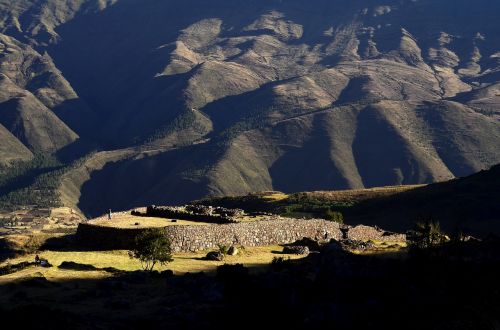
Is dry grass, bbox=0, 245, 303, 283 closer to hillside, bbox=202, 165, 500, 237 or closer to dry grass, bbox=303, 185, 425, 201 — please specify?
hillside, bbox=202, 165, 500, 237

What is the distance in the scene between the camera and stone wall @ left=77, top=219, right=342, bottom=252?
1943 inches

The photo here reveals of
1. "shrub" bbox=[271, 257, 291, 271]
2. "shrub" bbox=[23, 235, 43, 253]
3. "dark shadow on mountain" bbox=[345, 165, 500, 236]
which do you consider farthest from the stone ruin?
"dark shadow on mountain" bbox=[345, 165, 500, 236]

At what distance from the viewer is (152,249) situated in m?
42.0

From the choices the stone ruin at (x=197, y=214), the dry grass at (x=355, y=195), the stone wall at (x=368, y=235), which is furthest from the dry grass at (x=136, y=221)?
the dry grass at (x=355, y=195)

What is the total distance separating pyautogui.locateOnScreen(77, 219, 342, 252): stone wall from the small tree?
465 centimetres

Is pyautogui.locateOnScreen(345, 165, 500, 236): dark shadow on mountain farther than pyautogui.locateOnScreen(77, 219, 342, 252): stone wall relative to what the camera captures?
Yes

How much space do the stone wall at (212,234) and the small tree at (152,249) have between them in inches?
183

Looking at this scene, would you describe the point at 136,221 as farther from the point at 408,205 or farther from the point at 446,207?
the point at 408,205

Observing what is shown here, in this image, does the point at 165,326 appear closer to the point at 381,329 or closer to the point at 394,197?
the point at 381,329

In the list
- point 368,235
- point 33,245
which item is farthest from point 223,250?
point 368,235

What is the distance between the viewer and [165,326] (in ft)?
92.3

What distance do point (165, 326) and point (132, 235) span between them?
21319 millimetres

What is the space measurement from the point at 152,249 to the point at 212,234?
9872mm

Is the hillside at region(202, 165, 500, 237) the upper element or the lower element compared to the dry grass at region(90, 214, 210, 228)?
lower
